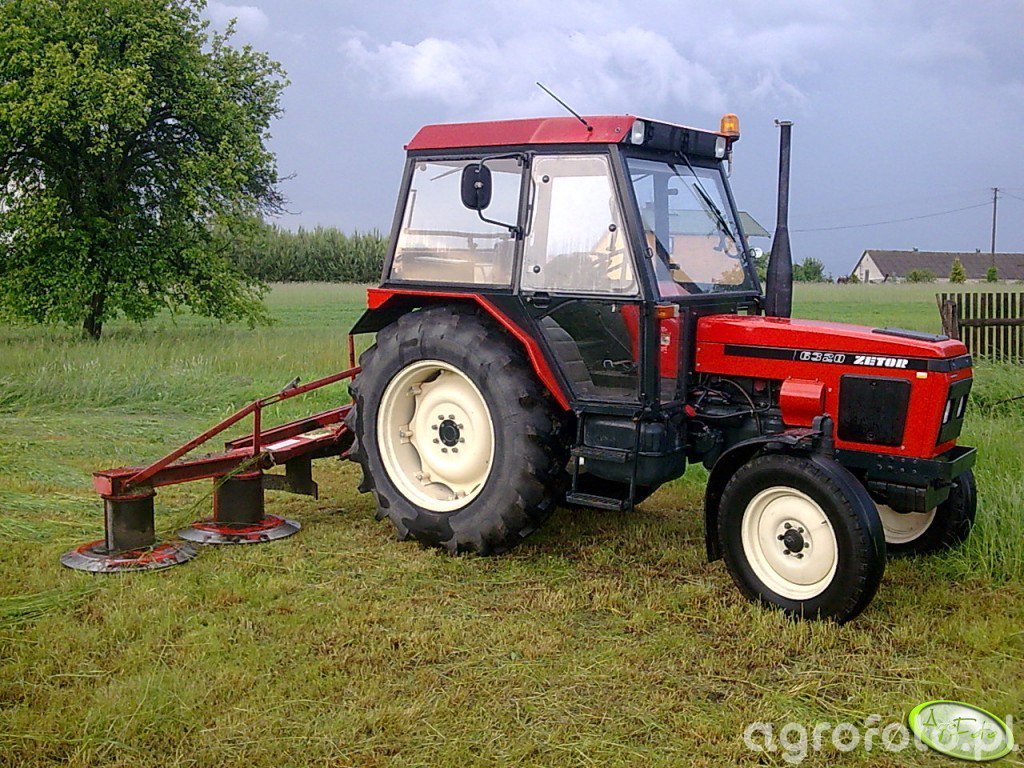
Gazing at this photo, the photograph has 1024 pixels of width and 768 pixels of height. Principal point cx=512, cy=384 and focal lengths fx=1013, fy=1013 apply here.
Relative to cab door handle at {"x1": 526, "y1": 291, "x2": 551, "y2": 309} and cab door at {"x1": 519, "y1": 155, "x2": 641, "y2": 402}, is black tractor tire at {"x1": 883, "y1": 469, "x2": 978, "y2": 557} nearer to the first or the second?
cab door at {"x1": 519, "y1": 155, "x2": 641, "y2": 402}

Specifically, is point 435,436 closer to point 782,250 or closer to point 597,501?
point 597,501

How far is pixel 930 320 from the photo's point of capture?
83.4 ft

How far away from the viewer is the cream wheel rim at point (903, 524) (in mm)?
5430

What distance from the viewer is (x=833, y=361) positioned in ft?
16.2

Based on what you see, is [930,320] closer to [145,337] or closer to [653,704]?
[145,337]

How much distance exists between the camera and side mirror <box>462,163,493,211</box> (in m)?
5.06

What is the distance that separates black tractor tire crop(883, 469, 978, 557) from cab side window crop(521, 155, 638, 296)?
2.01m

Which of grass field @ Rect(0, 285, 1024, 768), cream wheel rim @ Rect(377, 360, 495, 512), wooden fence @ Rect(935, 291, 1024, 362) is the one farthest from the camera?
wooden fence @ Rect(935, 291, 1024, 362)

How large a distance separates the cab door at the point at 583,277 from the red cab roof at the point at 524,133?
11cm

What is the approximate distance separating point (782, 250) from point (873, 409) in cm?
105

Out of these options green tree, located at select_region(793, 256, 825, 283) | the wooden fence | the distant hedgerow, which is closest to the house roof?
green tree, located at select_region(793, 256, 825, 283)

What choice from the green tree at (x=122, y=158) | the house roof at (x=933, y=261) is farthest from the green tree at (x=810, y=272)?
the green tree at (x=122, y=158)

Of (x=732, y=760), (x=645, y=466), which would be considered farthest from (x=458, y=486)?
(x=732, y=760)

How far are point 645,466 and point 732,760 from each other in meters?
1.93
